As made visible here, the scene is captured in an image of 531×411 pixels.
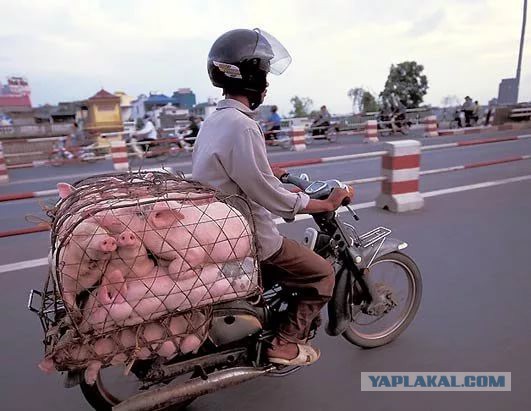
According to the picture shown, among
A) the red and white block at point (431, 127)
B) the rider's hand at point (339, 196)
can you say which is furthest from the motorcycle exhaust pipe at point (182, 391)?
the red and white block at point (431, 127)

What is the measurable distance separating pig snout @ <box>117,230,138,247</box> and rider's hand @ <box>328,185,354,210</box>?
106cm

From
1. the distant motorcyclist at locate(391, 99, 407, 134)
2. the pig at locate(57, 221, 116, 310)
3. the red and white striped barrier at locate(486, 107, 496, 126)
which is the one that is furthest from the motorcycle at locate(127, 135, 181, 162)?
the red and white striped barrier at locate(486, 107, 496, 126)

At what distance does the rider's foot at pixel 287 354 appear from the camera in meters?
2.24

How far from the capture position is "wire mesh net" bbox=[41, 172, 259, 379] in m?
1.59

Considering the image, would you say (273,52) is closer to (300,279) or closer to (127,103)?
(300,279)

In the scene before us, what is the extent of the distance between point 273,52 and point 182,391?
5.42 feet

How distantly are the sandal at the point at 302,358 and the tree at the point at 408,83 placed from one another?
32.1 m

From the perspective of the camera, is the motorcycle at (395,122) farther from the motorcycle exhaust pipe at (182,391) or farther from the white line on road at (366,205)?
the motorcycle exhaust pipe at (182,391)

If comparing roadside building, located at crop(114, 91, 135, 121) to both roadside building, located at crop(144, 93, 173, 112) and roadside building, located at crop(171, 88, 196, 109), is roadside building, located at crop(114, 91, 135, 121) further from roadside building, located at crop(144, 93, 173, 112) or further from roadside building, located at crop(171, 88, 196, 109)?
roadside building, located at crop(171, 88, 196, 109)

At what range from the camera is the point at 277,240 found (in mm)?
2123

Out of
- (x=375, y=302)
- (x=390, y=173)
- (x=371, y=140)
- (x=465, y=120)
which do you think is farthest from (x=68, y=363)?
(x=465, y=120)

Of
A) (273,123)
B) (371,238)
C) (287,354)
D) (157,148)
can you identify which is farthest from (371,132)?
(287,354)

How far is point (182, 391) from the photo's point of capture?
201 centimetres

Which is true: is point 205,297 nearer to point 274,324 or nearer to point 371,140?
point 274,324
